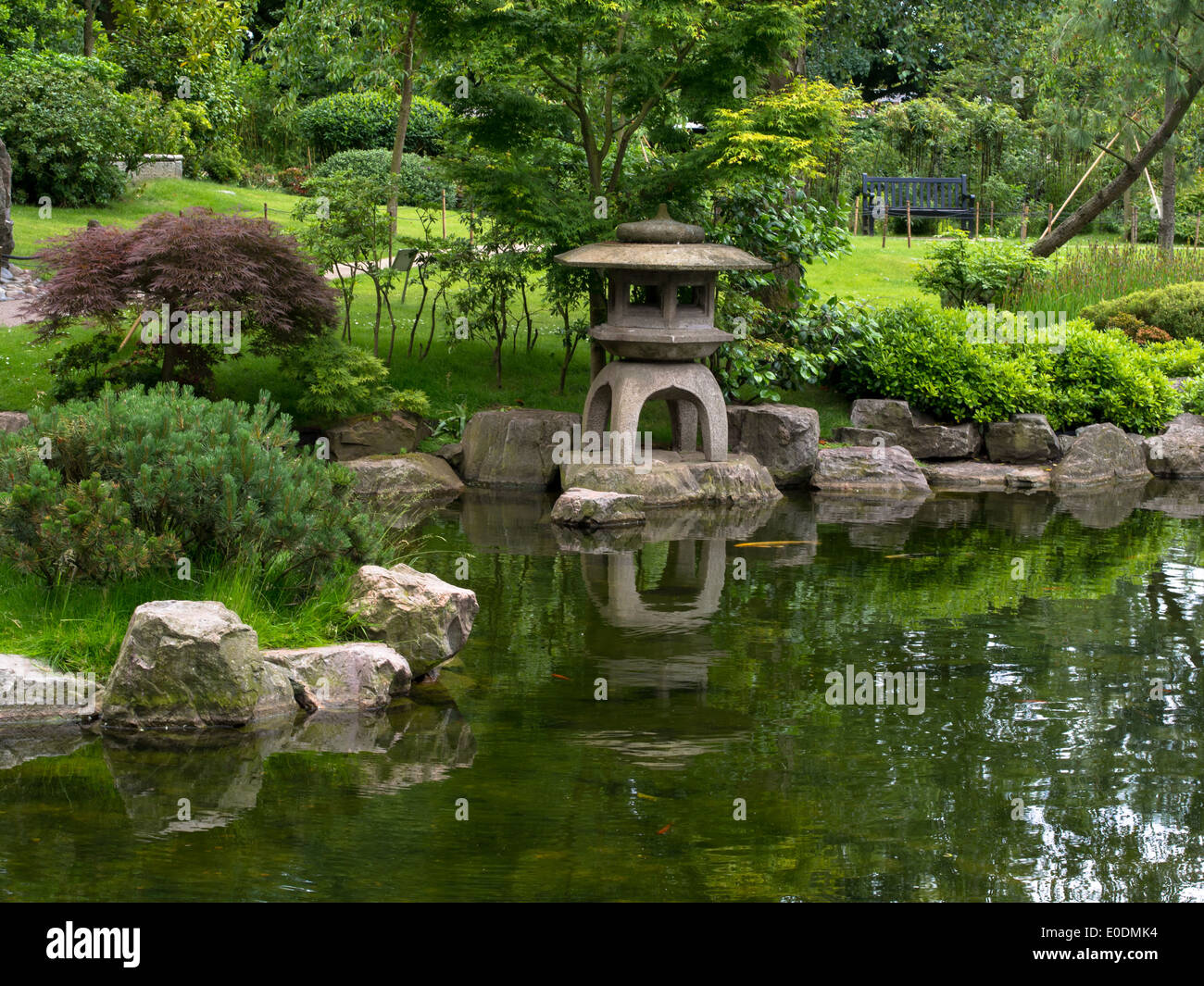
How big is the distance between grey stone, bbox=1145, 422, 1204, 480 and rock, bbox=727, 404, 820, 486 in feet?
13.3

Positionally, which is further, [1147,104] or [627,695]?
[1147,104]

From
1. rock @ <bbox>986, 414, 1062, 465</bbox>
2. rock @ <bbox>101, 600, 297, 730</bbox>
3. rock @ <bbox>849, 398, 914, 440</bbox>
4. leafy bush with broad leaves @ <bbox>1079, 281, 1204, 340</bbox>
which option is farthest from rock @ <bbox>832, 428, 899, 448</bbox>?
rock @ <bbox>101, 600, 297, 730</bbox>


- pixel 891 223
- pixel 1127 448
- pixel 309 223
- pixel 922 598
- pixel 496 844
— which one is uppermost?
pixel 891 223

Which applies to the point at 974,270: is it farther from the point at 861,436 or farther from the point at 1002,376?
the point at 861,436

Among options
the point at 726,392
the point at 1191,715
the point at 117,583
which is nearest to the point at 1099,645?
the point at 1191,715

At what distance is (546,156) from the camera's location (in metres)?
14.7

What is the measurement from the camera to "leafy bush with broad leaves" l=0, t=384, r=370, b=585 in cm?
734

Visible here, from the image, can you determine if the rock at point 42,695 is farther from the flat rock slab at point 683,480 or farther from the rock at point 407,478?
the flat rock slab at point 683,480

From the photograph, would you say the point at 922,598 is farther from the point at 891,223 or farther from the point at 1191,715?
the point at 891,223

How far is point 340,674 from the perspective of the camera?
7309mm

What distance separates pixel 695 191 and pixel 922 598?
6.21 m

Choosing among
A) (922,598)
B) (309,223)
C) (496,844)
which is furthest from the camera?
(309,223)

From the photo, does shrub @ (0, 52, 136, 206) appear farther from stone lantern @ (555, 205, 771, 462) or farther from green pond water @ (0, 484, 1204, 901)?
green pond water @ (0, 484, 1204, 901)

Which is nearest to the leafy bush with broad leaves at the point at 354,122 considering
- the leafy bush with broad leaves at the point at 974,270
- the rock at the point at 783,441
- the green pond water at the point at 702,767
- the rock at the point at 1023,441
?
the leafy bush with broad leaves at the point at 974,270
